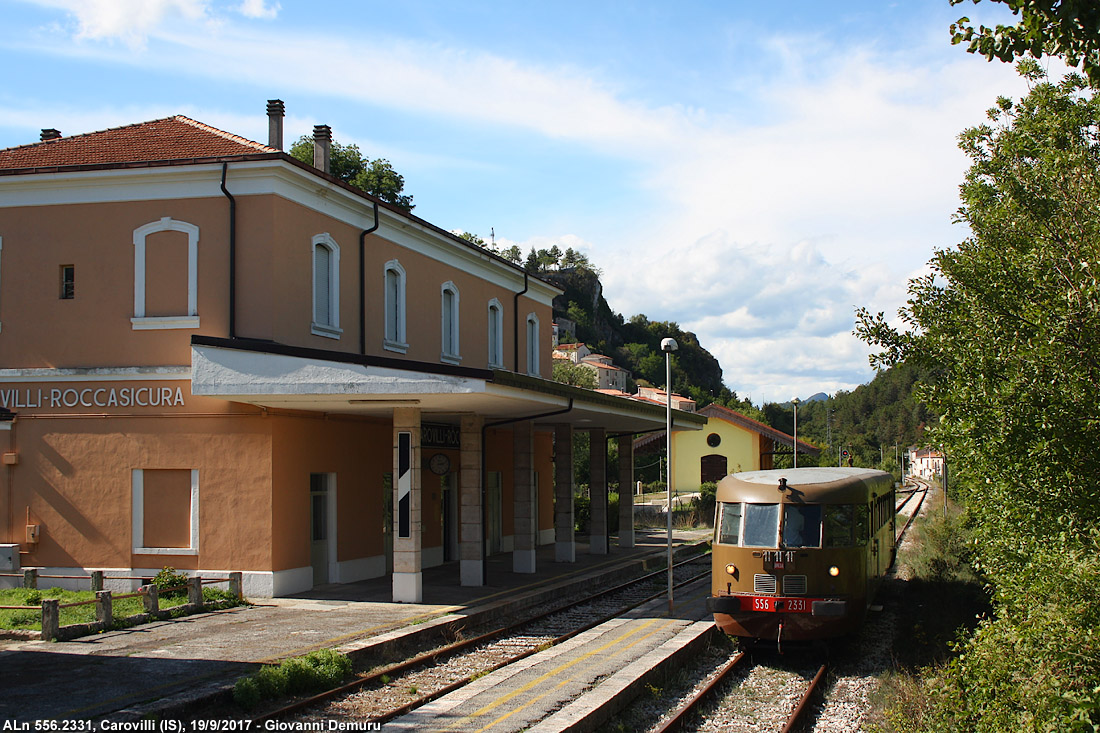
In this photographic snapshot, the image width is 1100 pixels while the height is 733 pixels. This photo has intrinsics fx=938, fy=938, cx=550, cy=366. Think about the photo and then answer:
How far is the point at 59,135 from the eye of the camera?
22.0m

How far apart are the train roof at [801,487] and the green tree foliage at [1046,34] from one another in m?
6.33

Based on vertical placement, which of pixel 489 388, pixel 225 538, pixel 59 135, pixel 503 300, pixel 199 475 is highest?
pixel 59 135

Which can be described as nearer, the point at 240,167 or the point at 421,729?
the point at 421,729

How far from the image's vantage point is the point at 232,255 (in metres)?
17.4

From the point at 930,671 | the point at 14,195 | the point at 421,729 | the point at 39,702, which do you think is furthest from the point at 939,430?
the point at 14,195

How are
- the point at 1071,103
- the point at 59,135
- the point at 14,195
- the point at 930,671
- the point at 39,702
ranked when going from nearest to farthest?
the point at 39,702
the point at 930,671
the point at 1071,103
the point at 14,195
the point at 59,135

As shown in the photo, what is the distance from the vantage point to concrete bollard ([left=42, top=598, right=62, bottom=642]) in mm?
12547

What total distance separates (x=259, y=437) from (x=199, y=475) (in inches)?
55.4

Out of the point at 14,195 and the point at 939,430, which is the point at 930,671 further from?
the point at 14,195

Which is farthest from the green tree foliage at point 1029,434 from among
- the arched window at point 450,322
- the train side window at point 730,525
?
the arched window at point 450,322

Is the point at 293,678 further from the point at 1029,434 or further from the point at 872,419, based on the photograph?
the point at 872,419

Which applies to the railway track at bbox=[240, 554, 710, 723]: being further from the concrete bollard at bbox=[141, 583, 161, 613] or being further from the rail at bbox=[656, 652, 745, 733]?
the concrete bollard at bbox=[141, 583, 161, 613]

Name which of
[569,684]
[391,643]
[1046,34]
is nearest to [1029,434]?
[1046,34]

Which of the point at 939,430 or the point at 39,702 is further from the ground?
the point at 939,430
